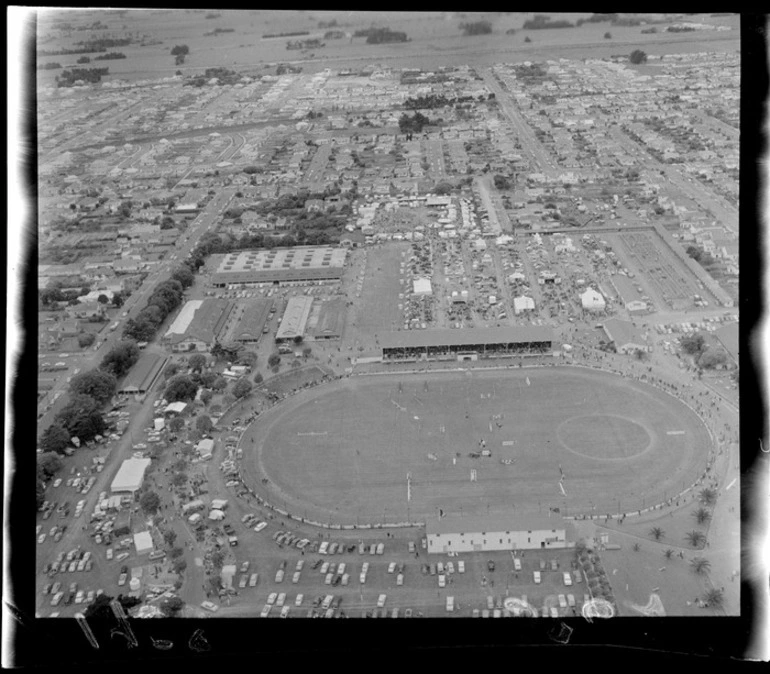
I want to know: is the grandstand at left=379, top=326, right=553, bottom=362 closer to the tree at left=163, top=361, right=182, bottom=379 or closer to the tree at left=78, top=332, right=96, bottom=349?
the tree at left=163, top=361, right=182, bottom=379

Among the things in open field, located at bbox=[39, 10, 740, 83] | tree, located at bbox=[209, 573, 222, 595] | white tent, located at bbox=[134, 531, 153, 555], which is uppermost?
open field, located at bbox=[39, 10, 740, 83]

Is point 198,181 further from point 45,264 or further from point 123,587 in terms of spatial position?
point 123,587

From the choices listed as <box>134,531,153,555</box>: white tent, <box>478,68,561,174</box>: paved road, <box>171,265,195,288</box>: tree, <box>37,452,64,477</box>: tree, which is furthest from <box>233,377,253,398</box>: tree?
<box>478,68,561,174</box>: paved road

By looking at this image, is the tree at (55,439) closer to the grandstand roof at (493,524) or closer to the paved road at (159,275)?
the paved road at (159,275)

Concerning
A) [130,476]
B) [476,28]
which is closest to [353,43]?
[476,28]

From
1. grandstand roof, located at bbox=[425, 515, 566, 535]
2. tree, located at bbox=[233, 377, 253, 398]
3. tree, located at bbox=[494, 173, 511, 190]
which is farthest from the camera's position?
tree, located at bbox=[494, 173, 511, 190]

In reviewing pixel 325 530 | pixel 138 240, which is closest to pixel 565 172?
pixel 138 240
